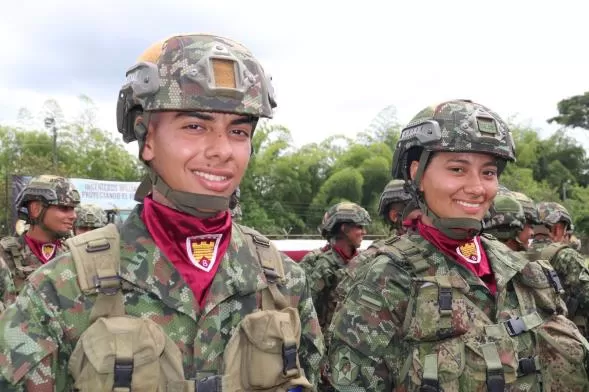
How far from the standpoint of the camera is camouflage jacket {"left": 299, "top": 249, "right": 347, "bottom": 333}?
7.54m

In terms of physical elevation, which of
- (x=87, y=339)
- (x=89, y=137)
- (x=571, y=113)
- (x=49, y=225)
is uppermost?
(x=87, y=339)

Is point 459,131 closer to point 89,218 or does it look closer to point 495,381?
point 495,381

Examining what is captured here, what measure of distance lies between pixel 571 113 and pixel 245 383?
143ft

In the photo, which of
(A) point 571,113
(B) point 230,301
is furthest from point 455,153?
(A) point 571,113

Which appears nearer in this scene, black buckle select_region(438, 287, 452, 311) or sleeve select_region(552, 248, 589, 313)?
black buckle select_region(438, 287, 452, 311)

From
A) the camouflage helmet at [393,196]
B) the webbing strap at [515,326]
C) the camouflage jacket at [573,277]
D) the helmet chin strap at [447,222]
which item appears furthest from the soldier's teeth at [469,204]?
the camouflage helmet at [393,196]

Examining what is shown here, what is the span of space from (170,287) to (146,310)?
0.12 meters

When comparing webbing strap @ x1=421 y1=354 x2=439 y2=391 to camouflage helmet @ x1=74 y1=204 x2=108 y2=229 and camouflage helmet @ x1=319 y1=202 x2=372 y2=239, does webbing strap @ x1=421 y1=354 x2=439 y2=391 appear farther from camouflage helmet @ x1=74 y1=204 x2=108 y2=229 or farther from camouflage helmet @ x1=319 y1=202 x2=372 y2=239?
camouflage helmet @ x1=74 y1=204 x2=108 y2=229

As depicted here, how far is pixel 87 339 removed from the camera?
198cm

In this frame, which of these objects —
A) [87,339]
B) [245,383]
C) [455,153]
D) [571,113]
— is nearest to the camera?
[87,339]

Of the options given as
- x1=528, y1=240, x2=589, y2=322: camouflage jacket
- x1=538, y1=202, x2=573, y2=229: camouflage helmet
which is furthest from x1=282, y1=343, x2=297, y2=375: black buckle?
x1=538, y1=202, x2=573, y2=229: camouflage helmet

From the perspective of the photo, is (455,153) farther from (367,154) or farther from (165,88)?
(367,154)

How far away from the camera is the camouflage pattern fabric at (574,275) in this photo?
245 inches

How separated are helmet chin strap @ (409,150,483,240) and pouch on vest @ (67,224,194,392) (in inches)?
58.4
